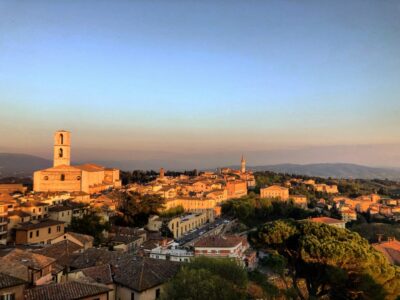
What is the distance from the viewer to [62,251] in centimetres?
1719

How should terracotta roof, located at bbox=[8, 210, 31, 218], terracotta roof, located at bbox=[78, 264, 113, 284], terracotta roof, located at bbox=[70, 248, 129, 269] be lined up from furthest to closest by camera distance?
terracotta roof, located at bbox=[8, 210, 31, 218]
terracotta roof, located at bbox=[70, 248, 129, 269]
terracotta roof, located at bbox=[78, 264, 113, 284]

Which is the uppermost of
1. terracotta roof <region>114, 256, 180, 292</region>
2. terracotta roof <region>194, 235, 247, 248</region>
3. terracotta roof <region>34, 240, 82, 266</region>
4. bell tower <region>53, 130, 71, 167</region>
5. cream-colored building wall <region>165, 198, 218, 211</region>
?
bell tower <region>53, 130, 71, 167</region>

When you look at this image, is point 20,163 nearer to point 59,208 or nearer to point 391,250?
point 59,208

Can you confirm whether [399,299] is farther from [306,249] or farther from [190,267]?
[190,267]

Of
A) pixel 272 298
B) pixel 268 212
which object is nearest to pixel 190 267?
pixel 272 298

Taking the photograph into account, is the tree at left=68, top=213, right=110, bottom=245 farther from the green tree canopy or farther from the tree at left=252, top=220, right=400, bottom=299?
the tree at left=252, top=220, right=400, bottom=299

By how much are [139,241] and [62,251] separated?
347 inches

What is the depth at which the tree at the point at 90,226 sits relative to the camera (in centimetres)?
2494

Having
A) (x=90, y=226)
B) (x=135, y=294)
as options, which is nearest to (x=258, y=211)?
(x=90, y=226)

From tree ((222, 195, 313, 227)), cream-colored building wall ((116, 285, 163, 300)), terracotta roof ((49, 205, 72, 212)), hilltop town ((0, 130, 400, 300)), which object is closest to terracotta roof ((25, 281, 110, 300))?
hilltop town ((0, 130, 400, 300))

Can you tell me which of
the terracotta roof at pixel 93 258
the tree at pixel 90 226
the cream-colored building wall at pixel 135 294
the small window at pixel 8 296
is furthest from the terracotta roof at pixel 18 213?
the small window at pixel 8 296

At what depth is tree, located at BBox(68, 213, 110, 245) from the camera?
81.8ft

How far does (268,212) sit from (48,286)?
40.6 metres

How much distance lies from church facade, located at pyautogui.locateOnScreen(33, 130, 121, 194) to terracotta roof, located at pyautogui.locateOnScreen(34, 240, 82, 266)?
22813 mm
